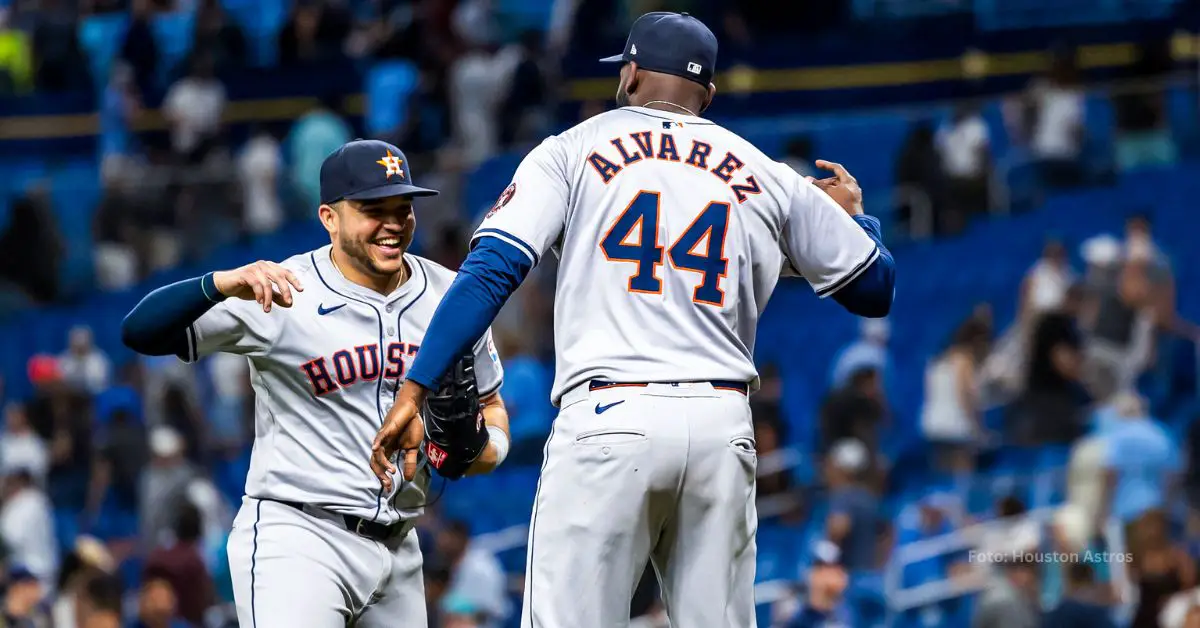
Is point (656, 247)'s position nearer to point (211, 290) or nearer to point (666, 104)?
point (666, 104)

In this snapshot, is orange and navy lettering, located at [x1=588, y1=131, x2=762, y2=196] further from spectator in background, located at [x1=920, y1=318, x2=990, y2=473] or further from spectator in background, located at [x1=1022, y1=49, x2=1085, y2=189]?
spectator in background, located at [x1=1022, y1=49, x2=1085, y2=189]

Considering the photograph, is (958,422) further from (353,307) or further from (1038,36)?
(353,307)

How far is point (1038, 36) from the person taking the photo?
51.8ft

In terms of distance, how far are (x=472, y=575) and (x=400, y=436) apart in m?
5.41

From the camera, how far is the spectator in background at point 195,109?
1681 cm

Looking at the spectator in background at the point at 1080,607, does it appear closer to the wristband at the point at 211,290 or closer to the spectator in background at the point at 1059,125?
the wristband at the point at 211,290

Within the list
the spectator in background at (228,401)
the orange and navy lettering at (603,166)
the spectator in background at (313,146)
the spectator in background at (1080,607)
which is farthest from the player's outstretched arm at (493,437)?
the spectator in background at (313,146)

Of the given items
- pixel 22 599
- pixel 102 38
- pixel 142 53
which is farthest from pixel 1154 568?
pixel 102 38

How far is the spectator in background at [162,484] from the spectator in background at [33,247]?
3.62m

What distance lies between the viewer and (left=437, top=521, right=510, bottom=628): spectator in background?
9.52 metres

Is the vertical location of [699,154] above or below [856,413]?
above

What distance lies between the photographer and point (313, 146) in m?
15.3

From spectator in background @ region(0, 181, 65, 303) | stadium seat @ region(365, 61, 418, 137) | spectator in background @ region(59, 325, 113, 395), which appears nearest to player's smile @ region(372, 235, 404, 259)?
spectator in background @ region(59, 325, 113, 395)

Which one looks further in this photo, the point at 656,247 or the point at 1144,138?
the point at 1144,138
